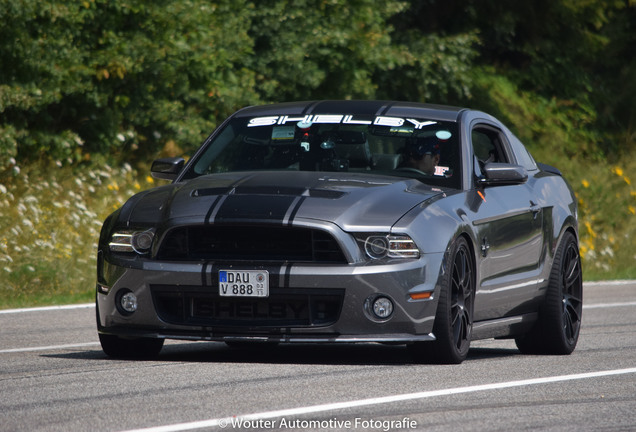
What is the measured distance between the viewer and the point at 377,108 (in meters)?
9.21

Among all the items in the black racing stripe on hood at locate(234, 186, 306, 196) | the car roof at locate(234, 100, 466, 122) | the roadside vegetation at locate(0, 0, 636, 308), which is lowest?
the roadside vegetation at locate(0, 0, 636, 308)

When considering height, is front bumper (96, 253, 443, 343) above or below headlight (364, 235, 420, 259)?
below

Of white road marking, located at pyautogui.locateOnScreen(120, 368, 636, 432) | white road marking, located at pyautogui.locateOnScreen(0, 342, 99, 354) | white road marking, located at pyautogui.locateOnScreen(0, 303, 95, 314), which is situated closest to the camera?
white road marking, located at pyautogui.locateOnScreen(120, 368, 636, 432)

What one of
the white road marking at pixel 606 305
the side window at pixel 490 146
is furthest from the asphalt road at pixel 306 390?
the white road marking at pixel 606 305

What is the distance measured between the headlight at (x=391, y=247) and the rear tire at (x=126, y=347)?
1.55 meters

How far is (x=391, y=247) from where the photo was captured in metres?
7.55

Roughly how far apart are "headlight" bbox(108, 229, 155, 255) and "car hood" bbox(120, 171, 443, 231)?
61 mm

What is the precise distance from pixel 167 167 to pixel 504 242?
2.27 meters

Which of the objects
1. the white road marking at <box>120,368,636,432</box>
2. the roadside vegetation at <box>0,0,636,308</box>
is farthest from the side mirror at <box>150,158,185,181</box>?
the roadside vegetation at <box>0,0,636,308</box>

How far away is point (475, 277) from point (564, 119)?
891 inches

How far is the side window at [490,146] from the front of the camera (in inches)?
391

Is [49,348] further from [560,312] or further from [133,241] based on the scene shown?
[560,312]

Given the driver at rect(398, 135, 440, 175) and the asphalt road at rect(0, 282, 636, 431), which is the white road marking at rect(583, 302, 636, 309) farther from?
the driver at rect(398, 135, 440, 175)

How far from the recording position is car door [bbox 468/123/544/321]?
28.0 ft
